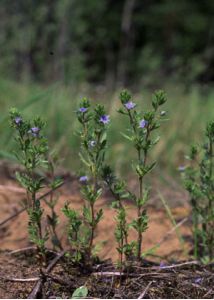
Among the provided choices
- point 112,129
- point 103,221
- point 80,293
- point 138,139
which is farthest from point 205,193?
point 112,129

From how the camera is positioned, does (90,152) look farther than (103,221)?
No

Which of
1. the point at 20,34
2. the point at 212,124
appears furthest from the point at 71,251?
the point at 20,34

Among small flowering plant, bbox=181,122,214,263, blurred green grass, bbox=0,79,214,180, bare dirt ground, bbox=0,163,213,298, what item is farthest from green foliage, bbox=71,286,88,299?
blurred green grass, bbox=0,79,214,180

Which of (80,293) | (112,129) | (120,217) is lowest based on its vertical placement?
(80,293)

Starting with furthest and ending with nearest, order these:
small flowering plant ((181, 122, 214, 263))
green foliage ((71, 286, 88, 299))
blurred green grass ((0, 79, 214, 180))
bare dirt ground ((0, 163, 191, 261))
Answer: blurred green grass ((0, 79, 214, 180)) < bare dirt ground ((0, 163, 191, 261)) < small flowering plant ((181, 122, 214, 263)) < green foliage ((71, 286, 88, 299))

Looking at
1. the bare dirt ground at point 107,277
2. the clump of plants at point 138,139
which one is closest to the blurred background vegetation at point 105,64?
the bare dirt ground at point 107,277

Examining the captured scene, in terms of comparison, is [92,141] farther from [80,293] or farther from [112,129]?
[112,129]

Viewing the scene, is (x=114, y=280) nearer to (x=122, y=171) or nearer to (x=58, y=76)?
(x=122, y=171)

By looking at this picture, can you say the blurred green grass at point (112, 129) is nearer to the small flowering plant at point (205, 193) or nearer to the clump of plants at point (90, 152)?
the small flowering plant at point (205, 193)

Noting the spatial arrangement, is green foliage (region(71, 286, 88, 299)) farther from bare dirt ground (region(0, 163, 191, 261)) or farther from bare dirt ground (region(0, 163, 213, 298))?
bare dirt ground (region(0, 163, 191, 261))

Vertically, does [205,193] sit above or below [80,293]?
above

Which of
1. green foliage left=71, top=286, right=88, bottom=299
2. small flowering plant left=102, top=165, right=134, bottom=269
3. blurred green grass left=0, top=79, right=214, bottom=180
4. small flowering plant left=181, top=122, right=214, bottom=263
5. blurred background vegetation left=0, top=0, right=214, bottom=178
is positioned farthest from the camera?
blurred background vegetation left=0, top=0, right=214, bottom=178
